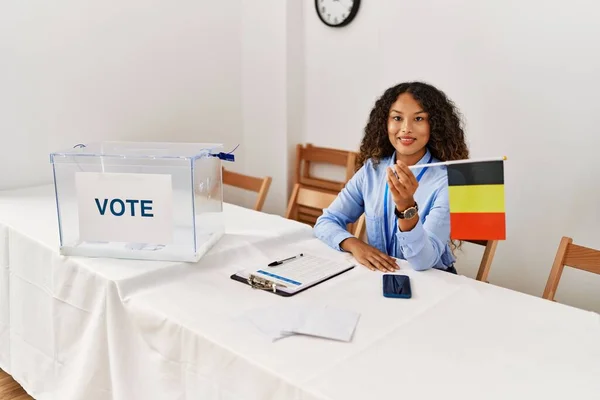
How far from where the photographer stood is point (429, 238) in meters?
1.63

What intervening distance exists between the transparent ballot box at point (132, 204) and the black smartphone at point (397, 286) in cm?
53

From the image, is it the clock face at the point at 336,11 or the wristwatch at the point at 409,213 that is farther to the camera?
the clock face at the point at 336,11

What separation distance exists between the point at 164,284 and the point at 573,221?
70.7 inches

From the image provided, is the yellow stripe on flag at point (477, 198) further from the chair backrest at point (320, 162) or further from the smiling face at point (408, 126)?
the chair backrest at point (320, 162)

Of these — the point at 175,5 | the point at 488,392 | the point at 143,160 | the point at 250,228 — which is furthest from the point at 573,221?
the point at 175,5

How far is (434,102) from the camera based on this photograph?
1.81 metres

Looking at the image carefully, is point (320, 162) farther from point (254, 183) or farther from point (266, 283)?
point (266, 283)

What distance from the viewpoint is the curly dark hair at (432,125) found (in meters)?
1.81

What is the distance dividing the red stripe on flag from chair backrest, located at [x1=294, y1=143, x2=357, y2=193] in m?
→ 1.75

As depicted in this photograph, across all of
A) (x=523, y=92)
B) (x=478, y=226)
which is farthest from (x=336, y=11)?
(x=478, y=226)

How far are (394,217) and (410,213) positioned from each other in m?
0.36

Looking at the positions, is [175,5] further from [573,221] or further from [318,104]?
[573,221]

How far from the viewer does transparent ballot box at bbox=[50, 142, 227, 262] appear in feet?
4.95

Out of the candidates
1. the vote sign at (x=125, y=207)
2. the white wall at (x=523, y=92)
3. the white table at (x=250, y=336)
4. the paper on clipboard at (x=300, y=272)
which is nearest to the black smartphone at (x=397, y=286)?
the white table at (x=250, y=336)
